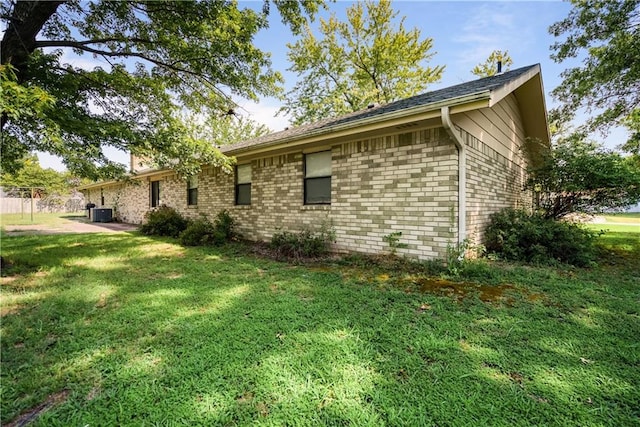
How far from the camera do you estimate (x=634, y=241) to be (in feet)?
26.6

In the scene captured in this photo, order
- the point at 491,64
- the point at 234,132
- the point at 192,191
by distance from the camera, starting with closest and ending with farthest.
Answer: the point at 192,191
the point at 491,64
the point at 234,132

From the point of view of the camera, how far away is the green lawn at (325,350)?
5.73 ft

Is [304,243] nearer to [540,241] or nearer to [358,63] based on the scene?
[540,241]

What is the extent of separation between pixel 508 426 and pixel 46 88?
26.9ft

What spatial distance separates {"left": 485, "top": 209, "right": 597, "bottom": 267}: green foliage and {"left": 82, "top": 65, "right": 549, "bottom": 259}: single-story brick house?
0.46 meters

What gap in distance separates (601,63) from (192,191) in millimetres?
15549

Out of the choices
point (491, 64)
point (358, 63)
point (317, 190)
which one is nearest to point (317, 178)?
point (317, 190)

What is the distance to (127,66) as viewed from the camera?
6.57 meters

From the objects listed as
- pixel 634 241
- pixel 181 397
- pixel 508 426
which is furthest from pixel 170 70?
pixel 634 241

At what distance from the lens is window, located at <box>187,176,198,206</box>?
10.9m

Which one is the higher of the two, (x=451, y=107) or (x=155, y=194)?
(x=451, y=107)

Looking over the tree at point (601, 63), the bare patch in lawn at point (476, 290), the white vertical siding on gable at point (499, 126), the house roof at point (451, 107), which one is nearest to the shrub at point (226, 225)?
the house roof at point (451, 107)

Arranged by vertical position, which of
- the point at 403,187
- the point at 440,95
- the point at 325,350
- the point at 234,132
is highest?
the point at 234,132

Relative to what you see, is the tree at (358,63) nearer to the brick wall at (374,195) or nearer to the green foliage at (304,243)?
the brick wall at (374,195)
